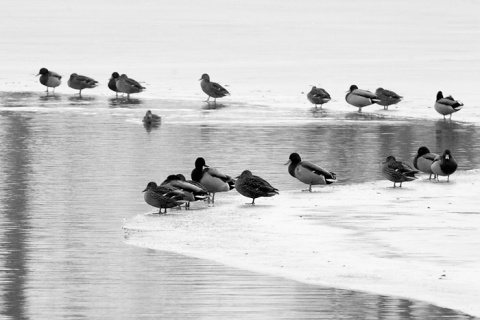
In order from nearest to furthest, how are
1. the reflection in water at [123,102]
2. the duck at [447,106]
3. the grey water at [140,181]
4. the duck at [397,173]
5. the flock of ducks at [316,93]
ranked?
1. the grey water at [140,181]
2. the duck at [397,173]
3. the duck at [447,106]
4. the flock of ducks at [316,93]
5. the reflection in water at [123,102]

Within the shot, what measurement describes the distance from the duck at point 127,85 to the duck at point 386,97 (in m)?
7.10

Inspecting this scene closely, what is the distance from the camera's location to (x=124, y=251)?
14039 millimetres

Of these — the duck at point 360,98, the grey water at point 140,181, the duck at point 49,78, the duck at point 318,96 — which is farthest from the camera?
the duck at point 49,78

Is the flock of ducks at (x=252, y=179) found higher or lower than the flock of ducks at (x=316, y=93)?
higher

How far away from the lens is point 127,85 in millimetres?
34656

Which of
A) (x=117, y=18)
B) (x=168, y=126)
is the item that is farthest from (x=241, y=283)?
(x=117, y=18)

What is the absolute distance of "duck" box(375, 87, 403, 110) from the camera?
32.4m

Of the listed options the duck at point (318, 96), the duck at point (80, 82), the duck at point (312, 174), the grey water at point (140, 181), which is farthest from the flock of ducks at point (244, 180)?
the duck at point (80, 82)

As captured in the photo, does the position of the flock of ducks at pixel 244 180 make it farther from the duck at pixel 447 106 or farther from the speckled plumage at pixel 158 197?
the duck at pixel 447 106

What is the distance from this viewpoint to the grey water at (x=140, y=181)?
11492 mm

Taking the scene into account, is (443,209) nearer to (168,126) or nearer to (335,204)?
(335,204)

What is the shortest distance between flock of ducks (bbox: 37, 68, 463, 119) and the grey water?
39 cm

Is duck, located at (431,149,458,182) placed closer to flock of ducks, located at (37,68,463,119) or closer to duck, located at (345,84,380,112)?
flock of ducks, located at (37,68,463,119)

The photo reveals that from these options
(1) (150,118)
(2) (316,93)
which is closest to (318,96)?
(2) (316,93)
